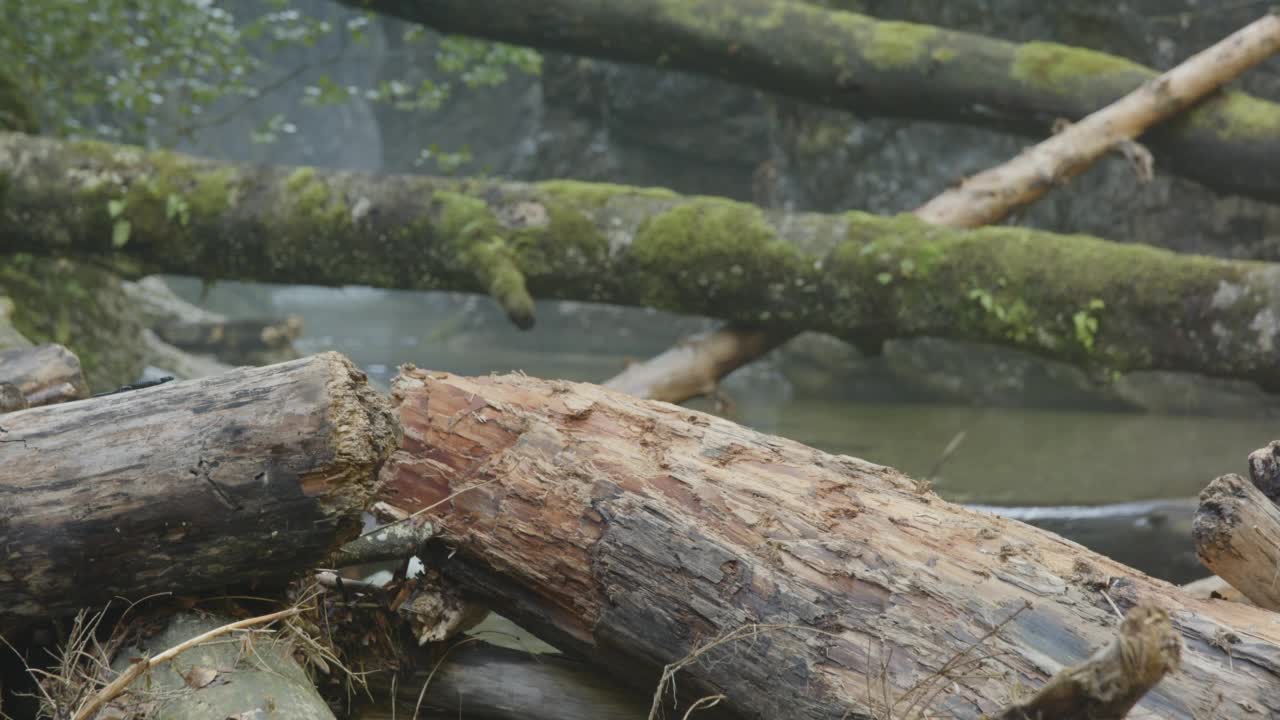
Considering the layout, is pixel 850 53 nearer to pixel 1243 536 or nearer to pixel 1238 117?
pixel 1238 117

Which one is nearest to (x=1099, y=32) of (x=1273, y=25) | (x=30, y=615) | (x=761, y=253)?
Result: (x=1273, y=25)

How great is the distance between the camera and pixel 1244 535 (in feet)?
7.46

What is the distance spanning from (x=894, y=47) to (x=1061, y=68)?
3.53 ft

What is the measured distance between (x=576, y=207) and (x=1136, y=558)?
11.2 feet

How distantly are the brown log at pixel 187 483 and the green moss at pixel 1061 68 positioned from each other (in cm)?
554

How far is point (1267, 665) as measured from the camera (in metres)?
1.90

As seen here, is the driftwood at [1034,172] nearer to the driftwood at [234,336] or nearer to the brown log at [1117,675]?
the brown log at [1117,675]

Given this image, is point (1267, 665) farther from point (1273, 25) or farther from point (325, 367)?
point (1273, 25)

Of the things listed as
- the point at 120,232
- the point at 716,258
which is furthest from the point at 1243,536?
the point at 120,232

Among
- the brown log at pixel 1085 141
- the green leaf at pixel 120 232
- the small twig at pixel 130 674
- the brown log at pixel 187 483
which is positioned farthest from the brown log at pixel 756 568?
the brown log at pixel 1085 141

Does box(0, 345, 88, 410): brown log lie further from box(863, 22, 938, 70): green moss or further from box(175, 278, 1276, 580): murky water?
box(863, 22, 938, 70): green moss

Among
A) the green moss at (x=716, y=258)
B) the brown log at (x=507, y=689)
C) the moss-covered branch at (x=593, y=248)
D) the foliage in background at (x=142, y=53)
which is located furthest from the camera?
the foliage in background at (x=142, y=53)

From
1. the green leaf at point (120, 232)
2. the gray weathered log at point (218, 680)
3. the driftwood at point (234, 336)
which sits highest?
the gray weathered log at point (218, 680)

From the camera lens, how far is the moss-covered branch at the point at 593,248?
5.15 m
